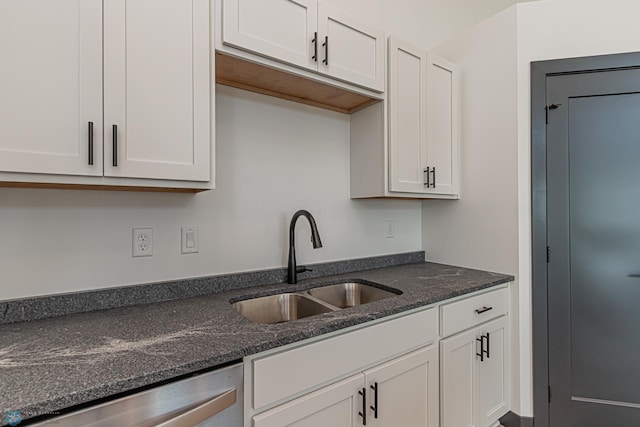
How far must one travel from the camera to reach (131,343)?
94 centimetres

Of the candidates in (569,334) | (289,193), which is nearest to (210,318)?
(289,193)

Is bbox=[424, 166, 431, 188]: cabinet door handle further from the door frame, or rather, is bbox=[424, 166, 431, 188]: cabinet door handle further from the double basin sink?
the double basin sink

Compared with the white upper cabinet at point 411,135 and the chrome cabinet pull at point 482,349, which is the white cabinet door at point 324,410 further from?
the white upper cabinet at point 411,135

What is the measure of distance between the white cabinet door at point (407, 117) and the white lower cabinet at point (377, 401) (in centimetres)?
91

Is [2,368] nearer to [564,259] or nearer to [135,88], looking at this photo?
[135,88]

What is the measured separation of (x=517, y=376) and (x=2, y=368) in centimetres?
225

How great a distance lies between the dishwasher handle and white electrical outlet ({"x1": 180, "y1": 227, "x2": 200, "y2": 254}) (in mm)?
744

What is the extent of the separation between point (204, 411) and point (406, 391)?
873 millimetres

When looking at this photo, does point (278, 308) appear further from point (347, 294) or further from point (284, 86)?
point (284, 86)

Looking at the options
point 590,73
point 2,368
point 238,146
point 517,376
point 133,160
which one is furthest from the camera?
point 517,376

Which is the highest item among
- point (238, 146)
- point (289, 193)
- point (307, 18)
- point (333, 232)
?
point (307, 18)

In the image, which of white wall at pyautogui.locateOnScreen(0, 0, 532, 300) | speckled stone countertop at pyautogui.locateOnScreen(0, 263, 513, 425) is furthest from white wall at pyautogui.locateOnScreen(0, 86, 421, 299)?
speckled stone countertop at pyautogui.locateOnScreen(0, 263, 513, 425)

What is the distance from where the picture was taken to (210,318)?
45.4 inches

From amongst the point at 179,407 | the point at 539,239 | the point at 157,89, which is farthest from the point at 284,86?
the point at 539,239
